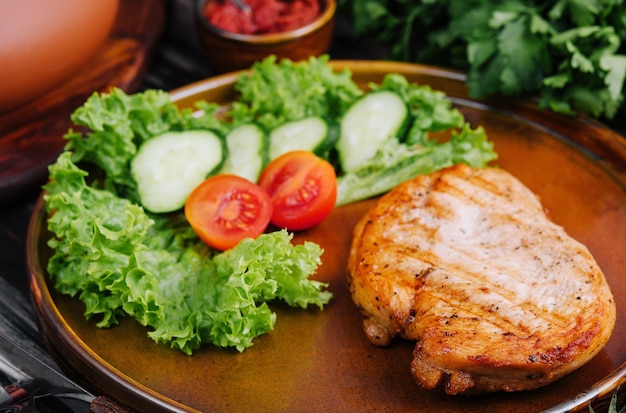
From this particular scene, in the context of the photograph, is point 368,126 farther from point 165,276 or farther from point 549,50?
point 165,276

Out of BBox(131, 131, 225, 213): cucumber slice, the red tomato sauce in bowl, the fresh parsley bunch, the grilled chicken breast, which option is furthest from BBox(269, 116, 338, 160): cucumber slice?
the red tomato sauce in bowl

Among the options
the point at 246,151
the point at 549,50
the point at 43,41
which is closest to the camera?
the point at 246,151

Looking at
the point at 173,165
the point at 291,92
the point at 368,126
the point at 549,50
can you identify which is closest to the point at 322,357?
the point at 173,165

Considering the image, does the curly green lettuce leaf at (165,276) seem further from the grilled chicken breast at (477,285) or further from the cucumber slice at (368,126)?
the cucumber slice at (368,126)

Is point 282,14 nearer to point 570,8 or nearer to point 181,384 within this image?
point 570,8

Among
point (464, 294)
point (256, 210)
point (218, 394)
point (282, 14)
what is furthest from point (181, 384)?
point (282, 14)

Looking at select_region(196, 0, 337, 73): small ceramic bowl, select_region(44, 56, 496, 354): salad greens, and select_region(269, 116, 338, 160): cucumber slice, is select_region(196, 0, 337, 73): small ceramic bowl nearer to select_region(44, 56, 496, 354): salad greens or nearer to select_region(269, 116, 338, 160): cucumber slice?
select_region(44, 56, 496, 354): salad greens
